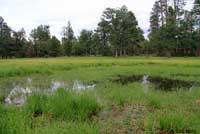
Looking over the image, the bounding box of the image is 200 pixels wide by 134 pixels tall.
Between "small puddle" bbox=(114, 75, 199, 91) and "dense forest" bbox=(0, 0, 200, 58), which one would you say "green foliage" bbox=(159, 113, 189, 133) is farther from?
"dense forest" bbox=(0, 0, 200, 58)

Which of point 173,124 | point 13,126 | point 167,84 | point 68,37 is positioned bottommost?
point 167,84

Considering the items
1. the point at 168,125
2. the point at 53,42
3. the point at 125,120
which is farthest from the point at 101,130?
the point at 53,42

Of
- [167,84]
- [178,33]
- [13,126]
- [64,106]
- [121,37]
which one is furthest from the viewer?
[121,37]

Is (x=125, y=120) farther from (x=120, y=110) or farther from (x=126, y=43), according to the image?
(x=126, y=43)

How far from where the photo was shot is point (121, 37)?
63.0m

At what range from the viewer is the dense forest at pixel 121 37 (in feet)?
175

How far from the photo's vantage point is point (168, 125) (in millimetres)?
5844

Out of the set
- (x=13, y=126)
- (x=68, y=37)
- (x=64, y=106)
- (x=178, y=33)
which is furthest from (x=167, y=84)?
(x=68, y=37)

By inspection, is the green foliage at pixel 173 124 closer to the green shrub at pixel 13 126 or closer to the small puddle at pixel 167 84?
the green shrub at pixel 13 126

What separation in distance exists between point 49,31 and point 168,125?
9049cm

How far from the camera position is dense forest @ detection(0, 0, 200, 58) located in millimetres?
53250

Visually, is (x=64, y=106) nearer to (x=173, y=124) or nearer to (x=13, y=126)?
(x=13, y=126)

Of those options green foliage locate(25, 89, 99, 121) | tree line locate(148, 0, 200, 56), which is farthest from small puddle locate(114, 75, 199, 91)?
tree line locate(148, 0, 200, 56)

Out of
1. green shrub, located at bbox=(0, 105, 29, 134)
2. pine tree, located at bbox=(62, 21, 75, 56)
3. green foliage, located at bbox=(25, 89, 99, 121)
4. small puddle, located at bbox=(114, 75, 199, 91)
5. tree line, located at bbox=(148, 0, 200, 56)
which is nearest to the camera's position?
green shrub, located at bbox=(0, 105, 29, 134)
